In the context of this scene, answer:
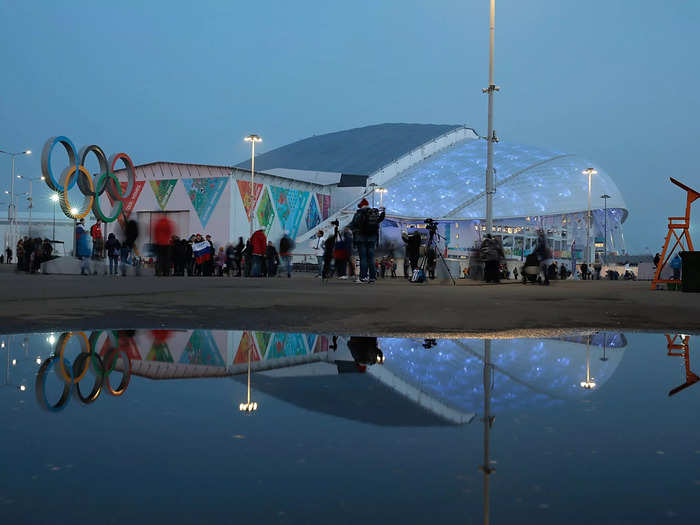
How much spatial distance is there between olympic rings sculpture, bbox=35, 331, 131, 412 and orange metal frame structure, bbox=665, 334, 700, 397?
2.45 m

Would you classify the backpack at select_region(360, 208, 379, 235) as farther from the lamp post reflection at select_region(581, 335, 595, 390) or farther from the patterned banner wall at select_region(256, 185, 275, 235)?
the patterned banner wall at select_region(256, 185, 275, 235)

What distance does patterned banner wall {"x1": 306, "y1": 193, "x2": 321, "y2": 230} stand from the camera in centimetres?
5011

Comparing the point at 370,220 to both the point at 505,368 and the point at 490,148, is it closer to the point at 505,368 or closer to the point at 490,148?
the point at 490,148

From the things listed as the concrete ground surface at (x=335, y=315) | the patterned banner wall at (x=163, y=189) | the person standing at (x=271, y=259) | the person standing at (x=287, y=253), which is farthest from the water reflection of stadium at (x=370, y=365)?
the patterned banner wall at (x=163, y=189)

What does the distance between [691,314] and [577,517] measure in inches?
268

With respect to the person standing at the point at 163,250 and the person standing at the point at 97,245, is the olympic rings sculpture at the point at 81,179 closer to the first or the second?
the person standing at the point at 97,245

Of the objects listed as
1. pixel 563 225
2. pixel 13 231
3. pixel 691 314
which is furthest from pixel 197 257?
pixel 13 231

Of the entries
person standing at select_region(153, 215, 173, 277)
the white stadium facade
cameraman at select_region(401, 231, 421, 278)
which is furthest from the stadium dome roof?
cameraman at select_region(401, 231, 421, 278)

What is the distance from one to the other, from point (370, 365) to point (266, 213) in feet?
136

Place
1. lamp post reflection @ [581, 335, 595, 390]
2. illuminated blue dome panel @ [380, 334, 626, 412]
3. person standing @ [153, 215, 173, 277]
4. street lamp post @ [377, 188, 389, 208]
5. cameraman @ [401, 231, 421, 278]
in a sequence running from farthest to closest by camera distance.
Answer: street lamp post @ [377, 188, 389, 208]
person standing @ [153, 215, 173, 277]
cameraman @ [401, 231, 421, 278]
lamp post reflection @ [581, 335, 595, 390]
illuminated blue dome panel @ [380, 334, 626, 412]

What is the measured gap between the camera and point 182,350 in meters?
3.95

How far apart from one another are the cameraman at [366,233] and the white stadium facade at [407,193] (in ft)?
53.3

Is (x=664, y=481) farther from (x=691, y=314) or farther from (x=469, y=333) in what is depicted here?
(x=691, y=314)

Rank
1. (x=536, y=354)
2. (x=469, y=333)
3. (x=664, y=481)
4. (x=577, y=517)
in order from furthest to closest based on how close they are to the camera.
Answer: (x=469, y=333) → (x=536, y=354) → (x=664, y=481) → (x=577, y=517)
